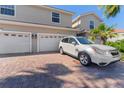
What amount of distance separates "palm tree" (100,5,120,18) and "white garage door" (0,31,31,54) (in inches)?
308

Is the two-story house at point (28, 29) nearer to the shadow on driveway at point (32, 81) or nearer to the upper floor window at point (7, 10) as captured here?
the upper floor window at point (7, 10)

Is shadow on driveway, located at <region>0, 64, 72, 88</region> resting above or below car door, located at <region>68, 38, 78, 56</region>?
below

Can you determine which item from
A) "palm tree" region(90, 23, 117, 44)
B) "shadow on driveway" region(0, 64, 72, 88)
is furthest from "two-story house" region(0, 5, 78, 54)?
"shadow on driveway" region(0, 64, 72, 88)

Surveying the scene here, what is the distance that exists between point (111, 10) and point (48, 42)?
7150 millimetres

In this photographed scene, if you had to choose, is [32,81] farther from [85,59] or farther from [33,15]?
[33,15]

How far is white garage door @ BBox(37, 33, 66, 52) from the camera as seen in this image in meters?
13.3

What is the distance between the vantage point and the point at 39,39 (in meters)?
13.2

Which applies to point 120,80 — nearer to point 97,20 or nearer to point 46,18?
point 46,18

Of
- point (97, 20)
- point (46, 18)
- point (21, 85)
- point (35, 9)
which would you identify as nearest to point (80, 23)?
point (97, 20)

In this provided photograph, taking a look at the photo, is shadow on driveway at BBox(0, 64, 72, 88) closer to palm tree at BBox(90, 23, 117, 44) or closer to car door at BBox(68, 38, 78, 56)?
car door at BBox(68, 38, 78, 56)

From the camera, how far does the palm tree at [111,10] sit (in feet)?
37.2

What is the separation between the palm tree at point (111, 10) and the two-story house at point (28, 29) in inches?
223

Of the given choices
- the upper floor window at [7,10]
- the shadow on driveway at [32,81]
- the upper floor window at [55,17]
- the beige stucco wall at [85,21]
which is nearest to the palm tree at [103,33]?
the beige stucco wall at [85,21]
